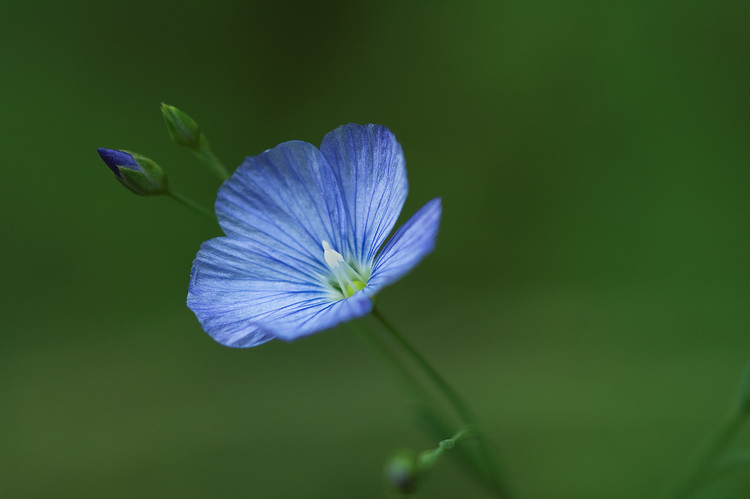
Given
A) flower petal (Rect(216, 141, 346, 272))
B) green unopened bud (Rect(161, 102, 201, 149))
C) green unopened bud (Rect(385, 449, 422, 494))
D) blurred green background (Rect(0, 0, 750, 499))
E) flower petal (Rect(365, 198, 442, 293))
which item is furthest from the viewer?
blurred green background (Rect(0, 0, 750, 499))

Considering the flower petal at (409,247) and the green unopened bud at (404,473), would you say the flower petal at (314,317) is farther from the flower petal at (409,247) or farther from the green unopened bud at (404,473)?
the green unopened bud at (404,473)

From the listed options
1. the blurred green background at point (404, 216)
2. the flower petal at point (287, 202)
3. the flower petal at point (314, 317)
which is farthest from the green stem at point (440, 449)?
the blurred green background at point (404, 216)

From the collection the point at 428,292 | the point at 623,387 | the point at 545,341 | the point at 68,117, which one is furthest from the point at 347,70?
the point at 623,387

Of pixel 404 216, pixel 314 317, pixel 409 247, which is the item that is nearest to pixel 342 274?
pixel 314 317

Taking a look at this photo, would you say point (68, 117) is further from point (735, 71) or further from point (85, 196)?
point (735, 71)

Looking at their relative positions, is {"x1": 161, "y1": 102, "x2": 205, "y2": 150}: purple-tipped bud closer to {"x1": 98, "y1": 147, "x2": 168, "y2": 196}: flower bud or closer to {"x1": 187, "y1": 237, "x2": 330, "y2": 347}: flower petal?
{"x1": 98, "y1": 147, "x2": 168, "y2": 196}: flower bud

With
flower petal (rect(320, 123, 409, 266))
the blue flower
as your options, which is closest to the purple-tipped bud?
the blue flower
